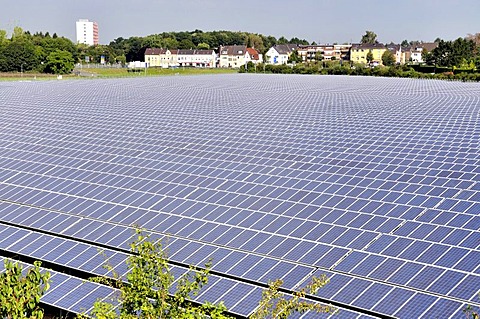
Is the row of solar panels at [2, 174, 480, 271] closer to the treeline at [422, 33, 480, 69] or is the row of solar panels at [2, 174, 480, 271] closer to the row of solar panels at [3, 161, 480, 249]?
the row of solar panels at [3, 161, 480, 249]

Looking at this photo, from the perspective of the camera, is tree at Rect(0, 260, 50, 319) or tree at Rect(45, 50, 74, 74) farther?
tree at Rect(45, 50, 74, 74)

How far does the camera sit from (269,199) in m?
24.0

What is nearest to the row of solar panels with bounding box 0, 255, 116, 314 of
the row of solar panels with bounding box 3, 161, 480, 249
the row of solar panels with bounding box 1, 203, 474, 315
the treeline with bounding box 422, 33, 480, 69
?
the row of solar panels with bounding box 1, 203, 474, 315

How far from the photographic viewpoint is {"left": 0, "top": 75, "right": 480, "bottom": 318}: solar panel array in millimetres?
18156

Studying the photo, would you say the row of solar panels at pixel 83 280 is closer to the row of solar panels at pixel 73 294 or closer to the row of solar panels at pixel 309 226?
the row of solar panels at pixel 73 294

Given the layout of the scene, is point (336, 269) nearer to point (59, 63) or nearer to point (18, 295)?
point (18, 295)

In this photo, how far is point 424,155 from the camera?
92.2ft

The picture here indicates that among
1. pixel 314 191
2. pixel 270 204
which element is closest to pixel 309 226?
pixel 270 204

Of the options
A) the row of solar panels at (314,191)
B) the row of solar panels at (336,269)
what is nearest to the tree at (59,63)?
the row of solar panels at (314,191)

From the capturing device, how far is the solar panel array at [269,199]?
18156mm

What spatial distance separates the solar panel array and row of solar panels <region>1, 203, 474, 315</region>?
2.0 inches

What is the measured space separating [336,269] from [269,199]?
5977 mm

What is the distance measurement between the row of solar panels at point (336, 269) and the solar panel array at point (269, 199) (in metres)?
0.05

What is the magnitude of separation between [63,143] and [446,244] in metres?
22.5
